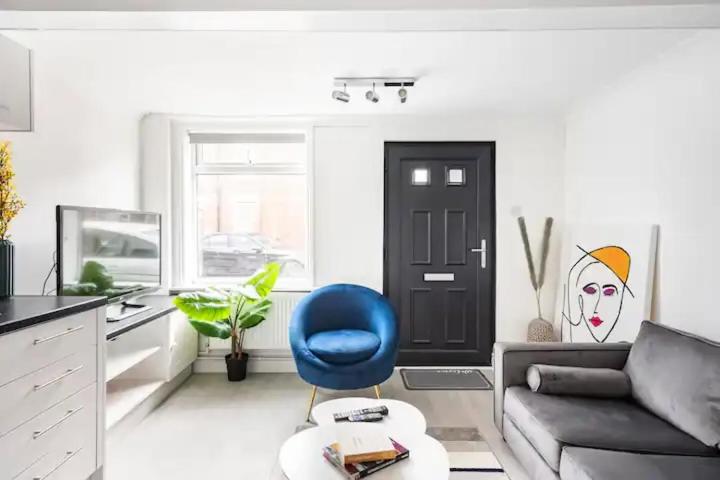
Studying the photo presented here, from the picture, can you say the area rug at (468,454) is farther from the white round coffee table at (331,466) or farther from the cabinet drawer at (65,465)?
the cabinet drawer at (65,465)

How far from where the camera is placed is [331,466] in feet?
5.13

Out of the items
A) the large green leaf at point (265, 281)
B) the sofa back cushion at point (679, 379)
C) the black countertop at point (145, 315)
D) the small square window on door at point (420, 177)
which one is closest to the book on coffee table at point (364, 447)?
the sofa back cushion at point (679, 379)

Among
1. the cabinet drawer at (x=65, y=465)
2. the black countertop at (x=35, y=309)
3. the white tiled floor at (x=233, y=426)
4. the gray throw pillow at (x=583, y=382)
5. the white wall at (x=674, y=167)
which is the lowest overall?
the white tiled floor at (x=233, y=426)

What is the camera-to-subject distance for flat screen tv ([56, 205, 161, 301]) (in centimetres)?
228

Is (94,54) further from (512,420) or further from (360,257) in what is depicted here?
(512,420)

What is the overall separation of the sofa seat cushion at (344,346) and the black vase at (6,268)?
1.64 m

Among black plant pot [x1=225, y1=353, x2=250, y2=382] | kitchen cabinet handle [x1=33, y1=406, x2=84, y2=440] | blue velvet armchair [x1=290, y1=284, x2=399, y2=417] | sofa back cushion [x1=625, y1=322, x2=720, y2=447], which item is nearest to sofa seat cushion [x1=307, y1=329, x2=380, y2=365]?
blue velvet armchair [x1=290, y1=284, x2=399, y2=417]

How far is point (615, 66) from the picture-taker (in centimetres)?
Result: 269

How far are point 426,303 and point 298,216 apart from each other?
1.42 m

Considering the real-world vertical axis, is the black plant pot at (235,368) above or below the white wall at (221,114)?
below

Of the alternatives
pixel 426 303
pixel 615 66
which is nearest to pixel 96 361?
pixel 426 303

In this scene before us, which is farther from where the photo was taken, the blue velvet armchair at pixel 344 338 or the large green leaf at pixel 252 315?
the large green leaf at pixel 252 315

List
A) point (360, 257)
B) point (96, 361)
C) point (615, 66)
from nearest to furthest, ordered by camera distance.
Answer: point (96, 361)
point (615, 66)
point (360, 257)

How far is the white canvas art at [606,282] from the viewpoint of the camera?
2.62m
